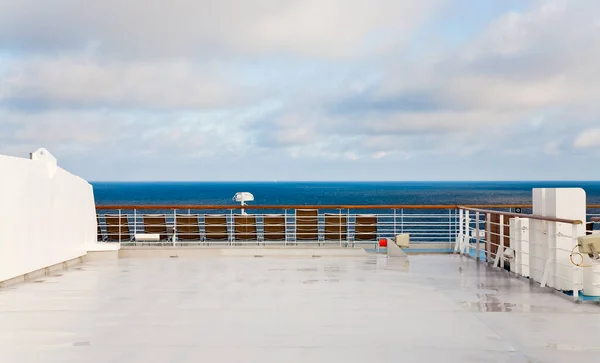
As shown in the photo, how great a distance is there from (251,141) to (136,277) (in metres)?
39.8

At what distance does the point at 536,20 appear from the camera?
521 inches

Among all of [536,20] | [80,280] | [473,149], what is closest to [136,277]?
[80,280]

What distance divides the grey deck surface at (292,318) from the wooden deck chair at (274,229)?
1915mm

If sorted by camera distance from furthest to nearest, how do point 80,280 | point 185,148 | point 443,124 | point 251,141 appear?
point 185,148 → point 251,141 → point 443,124 → point 80,280

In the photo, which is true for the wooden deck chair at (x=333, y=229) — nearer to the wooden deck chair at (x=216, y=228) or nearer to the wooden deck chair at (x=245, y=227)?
the wooden deck chair at (x=245, y=227)

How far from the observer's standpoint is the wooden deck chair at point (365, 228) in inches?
319

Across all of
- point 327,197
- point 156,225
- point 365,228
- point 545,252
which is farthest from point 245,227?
point 327,197

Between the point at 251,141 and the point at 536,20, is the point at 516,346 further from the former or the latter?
the point at 251,141

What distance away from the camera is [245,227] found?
8477 mm

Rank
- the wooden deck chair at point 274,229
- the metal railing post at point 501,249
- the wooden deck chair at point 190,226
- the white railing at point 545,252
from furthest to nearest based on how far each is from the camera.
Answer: the wooden deck chair at point 190,226 < the wooden deck chair at point 274,229 < the metal railing post at point 501,249 < the white railing at point 545,252

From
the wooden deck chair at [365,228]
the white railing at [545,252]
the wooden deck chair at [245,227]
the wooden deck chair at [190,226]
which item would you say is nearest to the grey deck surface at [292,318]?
the white railing at [545,252]

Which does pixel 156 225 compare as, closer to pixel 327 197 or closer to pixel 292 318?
pixel 292 318

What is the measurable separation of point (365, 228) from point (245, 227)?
1.71 m

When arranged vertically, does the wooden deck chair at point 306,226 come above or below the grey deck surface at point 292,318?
above
